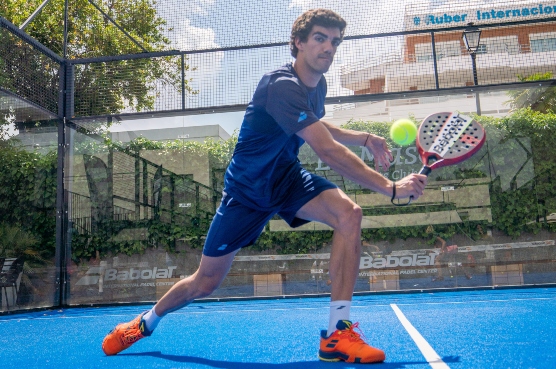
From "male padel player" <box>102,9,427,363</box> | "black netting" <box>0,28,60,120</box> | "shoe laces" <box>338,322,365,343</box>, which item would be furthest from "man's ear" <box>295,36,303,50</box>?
"black netting" <box>0,28,60,120</box>

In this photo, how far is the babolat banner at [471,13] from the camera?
7875mm

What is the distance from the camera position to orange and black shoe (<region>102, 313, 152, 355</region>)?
316cm

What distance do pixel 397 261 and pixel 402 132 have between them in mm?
1847

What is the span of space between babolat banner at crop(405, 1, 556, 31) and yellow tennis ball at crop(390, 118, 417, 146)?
4.41 ft

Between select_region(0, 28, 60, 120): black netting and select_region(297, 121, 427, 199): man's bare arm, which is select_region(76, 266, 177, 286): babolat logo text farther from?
select_region(297, 121, 427, 199): man's bare arm

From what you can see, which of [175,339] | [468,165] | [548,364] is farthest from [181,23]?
[548,364]

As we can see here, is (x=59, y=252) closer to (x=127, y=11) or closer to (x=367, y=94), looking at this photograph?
(x=367, y=94)

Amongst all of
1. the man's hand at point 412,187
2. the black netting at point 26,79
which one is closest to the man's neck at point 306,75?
the man's hand at point 412,187

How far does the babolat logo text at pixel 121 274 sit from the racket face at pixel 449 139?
564 cm

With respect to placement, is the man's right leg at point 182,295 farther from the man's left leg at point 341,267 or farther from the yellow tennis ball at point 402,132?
the yellow tennis ball at point 402,132

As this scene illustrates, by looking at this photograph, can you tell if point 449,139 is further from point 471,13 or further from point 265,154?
point 471,13

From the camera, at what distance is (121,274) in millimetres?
7941

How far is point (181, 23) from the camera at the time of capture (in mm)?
8383

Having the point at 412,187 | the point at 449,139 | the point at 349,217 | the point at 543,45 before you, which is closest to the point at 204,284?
the point at 349,217
